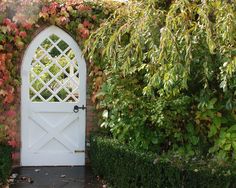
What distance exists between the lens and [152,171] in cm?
484

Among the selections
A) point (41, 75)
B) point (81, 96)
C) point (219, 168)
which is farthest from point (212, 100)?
point (41, 75)

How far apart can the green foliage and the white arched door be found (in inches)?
42.5

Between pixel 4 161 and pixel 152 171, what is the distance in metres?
2.07

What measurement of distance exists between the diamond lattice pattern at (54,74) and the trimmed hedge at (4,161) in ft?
3.40

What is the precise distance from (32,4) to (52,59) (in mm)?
904

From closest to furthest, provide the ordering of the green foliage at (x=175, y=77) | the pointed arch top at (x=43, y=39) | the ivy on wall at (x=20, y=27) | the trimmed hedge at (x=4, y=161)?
the green foliage at (x=175, y=77), the trimmed hedge at (x=4, y=161), the ivy on wall at (x=20, y=27), the pointed arch top at (x=43, y=39)

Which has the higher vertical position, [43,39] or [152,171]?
[43,39]

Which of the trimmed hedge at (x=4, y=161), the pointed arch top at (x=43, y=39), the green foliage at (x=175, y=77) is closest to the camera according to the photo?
the green foliage at (x=175, y=77)

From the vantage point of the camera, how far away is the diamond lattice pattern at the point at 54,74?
6848 millimetres

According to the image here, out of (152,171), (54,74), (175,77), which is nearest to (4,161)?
(54,74)

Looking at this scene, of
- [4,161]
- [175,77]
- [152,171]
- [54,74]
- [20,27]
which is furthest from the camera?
[54,74]

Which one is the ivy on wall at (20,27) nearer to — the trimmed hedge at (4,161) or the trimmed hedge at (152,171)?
the trimmed hedge at (4,161)

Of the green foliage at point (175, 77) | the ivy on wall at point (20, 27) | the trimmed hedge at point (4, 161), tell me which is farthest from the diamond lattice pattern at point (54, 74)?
the green foliage at point (175, 77)

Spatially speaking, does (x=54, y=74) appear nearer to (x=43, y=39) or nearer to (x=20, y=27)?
(x=43, y=39)
